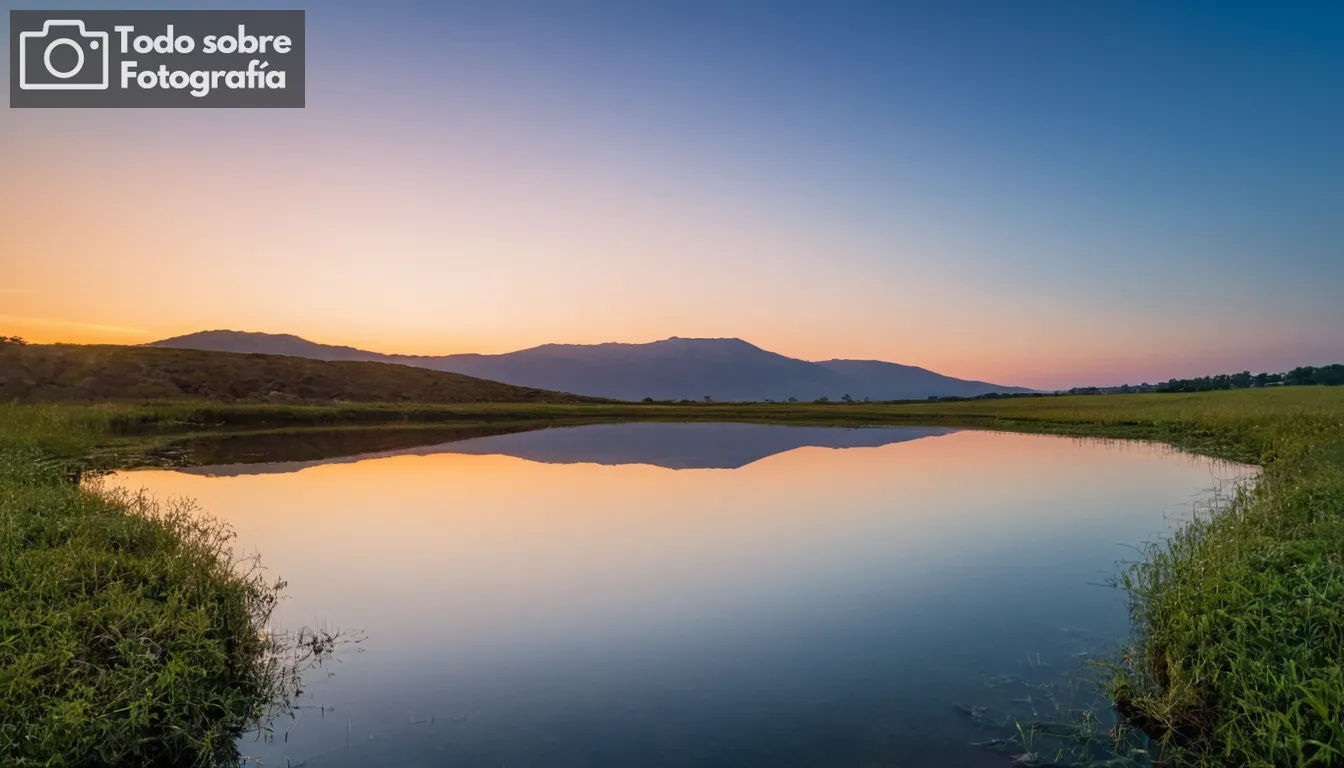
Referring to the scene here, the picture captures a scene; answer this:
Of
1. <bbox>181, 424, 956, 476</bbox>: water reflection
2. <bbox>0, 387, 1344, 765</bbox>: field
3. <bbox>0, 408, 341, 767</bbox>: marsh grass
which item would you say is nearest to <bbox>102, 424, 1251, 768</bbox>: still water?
<bbox>0, 408, 341, 767</bbox>: marsh grass

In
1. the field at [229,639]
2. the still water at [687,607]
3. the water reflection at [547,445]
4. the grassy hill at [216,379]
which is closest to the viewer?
the field at [229,639]

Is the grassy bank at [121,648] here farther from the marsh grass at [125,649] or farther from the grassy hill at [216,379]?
the grassy hill at [216,379]

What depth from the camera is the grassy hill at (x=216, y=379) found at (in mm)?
70188

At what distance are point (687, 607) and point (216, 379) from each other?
3532 inches

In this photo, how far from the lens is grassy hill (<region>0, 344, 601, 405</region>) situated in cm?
7019

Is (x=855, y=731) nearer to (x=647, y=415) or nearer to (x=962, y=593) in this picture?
(x=962, y=593)

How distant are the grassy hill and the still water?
59.7 metres

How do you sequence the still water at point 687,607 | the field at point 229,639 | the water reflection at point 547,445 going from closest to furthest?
1. the field at point 229,639
2. the still water at point 687,607
3. the water reflection at point 547,445

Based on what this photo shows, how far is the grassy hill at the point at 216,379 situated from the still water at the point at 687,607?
5970cm

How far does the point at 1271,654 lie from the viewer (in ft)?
22.9

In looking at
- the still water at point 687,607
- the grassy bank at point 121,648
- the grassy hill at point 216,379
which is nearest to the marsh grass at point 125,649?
the grassy bank at point 121,648

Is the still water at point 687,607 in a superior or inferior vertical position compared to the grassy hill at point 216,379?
inferior

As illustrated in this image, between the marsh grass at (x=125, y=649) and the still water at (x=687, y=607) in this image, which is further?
the still water at (x=687, y=607)

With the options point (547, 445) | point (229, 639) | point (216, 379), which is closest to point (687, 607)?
point (229, 639)
